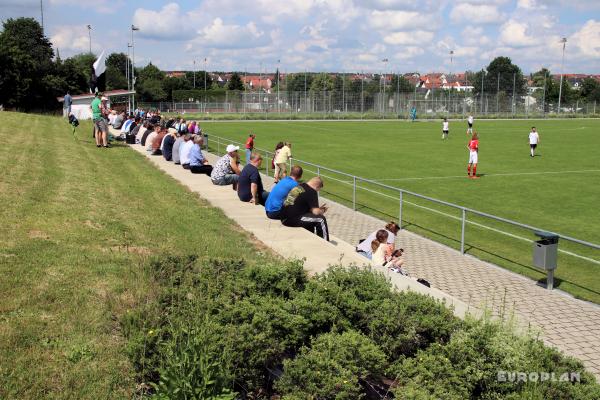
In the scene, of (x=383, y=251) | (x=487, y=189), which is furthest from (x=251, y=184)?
(x=487, y=189)

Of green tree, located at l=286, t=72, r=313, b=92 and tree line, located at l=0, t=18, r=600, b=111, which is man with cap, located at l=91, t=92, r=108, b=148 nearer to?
tree line, located at l=0, t=18, r=600, b=111

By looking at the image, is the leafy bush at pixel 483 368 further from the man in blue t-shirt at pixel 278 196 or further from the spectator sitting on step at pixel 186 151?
the spectator sitting on step at pixel 186 151

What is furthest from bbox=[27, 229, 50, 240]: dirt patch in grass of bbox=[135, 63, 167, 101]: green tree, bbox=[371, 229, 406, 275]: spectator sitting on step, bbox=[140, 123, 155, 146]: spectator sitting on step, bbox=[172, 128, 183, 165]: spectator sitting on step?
bbox=[135, 63, 167, 101]: green tree

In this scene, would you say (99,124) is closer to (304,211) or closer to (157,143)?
(157,143)

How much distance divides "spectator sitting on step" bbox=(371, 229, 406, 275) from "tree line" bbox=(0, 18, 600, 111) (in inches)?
1528

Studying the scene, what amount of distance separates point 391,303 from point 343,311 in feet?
1.55

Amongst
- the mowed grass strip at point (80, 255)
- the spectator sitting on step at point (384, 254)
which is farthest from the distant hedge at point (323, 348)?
the spectator sitting on step at point (384, 254)

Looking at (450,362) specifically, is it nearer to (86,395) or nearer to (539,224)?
(86,395)

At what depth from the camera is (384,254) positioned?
32.2ft

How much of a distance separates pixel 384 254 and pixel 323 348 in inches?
198

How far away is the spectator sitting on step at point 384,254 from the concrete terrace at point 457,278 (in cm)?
40

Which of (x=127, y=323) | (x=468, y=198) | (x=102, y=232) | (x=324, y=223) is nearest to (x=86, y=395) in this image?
(x=127, y=323)

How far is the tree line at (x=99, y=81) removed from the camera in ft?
208

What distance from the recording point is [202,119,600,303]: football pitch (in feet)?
41.7
